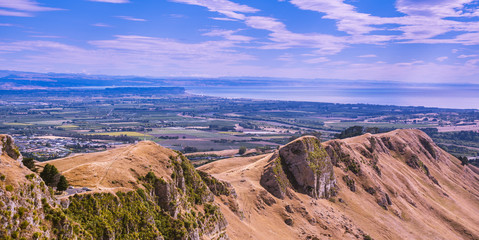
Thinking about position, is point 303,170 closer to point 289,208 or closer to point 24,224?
point 289,208

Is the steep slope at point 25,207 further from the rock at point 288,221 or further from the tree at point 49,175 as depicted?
the rock at point 288,221

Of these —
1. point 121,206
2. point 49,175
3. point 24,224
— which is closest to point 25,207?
point 24,224

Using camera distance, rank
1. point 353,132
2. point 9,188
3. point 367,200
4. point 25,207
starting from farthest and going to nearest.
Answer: point 353,132 → point 367,200 → point 25,207 → point 9,188

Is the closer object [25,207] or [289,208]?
[25,207]

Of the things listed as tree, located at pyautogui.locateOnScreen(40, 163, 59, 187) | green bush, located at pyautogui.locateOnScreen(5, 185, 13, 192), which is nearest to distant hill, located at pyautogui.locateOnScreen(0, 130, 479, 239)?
green bush, located at pyautogui.locateOnScreen(5, 185, 13, 192)

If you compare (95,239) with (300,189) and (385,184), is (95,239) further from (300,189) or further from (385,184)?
(385,184)

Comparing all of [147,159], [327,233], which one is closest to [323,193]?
[327,233]
